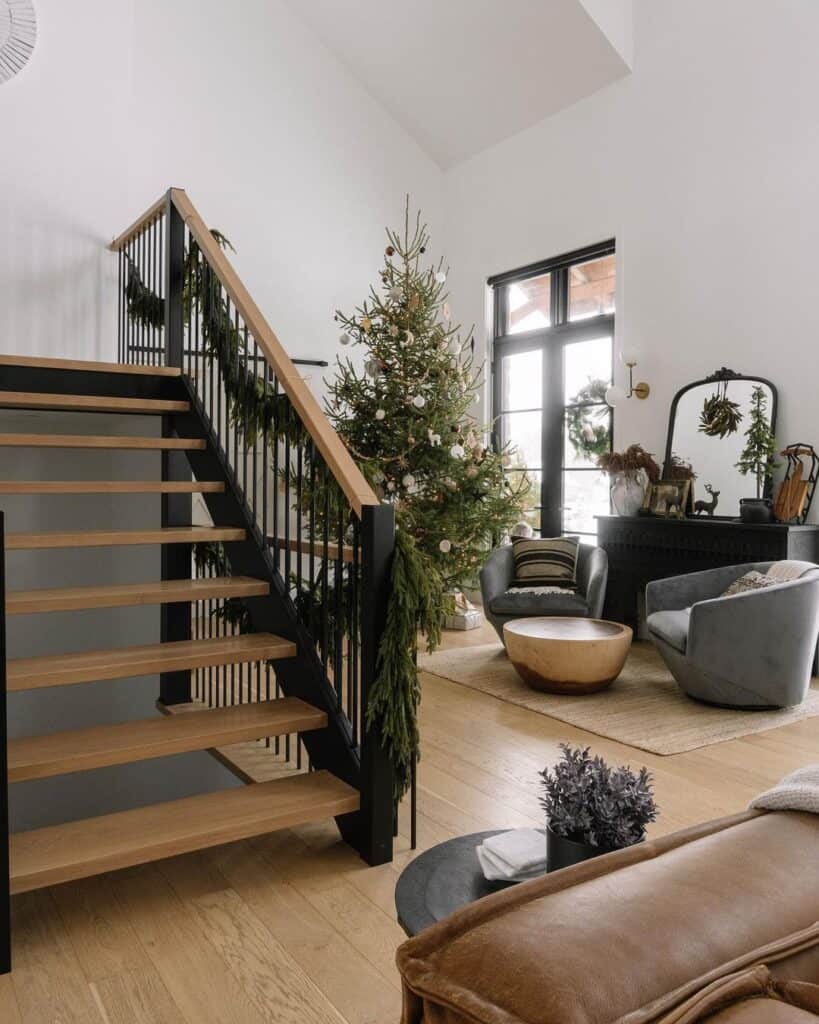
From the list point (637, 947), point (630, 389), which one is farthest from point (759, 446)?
point (637, 947)

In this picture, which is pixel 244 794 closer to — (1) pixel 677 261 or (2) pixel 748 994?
(2) pixel 748 994

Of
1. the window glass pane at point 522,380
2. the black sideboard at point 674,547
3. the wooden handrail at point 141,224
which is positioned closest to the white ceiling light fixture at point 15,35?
the wooden handrail at point 141,224

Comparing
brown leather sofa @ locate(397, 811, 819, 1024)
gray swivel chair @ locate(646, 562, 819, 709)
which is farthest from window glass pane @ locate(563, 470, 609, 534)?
brown leather sofa @ locate(397, 811, 819, 1024)

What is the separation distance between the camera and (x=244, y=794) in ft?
8.96

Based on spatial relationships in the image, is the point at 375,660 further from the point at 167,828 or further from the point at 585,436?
the point at 585,436

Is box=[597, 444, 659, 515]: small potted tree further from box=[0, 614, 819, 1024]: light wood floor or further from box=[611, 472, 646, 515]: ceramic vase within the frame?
box=[0, 614, 819, 1024]: light wood floor

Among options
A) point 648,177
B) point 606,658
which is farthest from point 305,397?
point 648,177

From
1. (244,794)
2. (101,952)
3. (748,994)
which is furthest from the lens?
(244,794)

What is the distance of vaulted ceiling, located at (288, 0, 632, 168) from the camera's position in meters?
6.32

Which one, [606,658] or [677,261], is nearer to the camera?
[606,658]

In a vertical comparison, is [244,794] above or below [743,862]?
below

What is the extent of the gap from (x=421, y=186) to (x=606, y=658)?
17.8 ft

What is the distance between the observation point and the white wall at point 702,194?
17.3 ft

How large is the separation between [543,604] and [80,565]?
2.74 m
